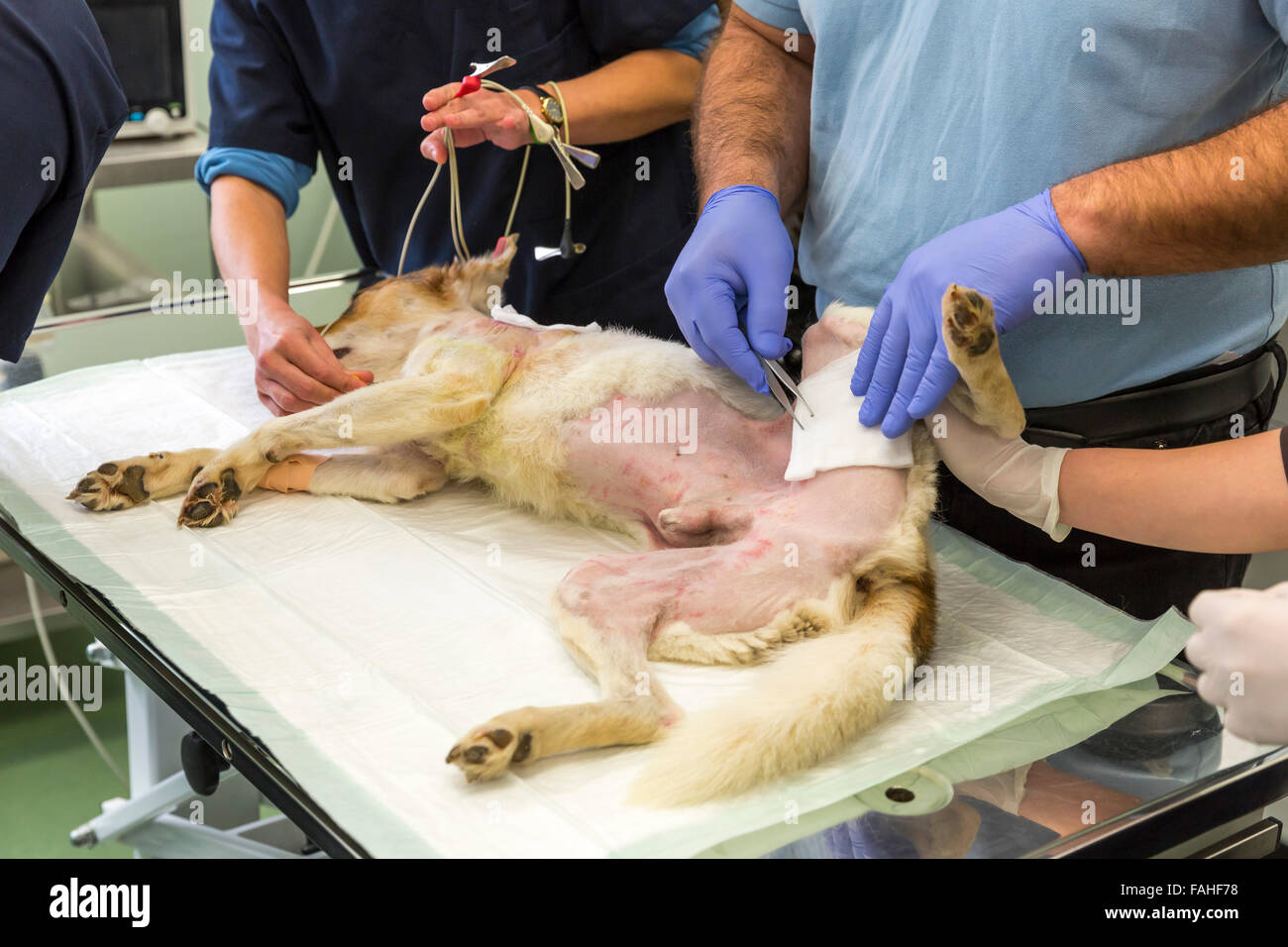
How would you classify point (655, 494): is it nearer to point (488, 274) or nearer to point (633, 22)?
point (488, 274)

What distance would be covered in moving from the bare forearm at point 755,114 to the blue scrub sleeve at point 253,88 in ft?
2.59

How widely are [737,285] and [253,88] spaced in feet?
3.56

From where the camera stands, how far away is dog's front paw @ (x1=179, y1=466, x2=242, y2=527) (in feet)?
5.72

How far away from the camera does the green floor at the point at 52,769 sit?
9.09 ft

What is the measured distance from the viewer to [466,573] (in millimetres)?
1638

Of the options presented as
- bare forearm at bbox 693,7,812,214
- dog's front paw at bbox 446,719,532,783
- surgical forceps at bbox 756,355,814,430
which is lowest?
dog's front paw at bbox 446,719,532,783

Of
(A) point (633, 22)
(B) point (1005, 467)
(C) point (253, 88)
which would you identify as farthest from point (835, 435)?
(C) point (253, 88)

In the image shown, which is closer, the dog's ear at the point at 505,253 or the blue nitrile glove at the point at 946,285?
the blue nitrile glove at the point at 946,285

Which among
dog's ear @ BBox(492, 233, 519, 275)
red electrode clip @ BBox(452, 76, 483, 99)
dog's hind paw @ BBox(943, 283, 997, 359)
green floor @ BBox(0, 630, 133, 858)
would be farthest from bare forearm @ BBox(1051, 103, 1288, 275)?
green floor @ BBox(0, 630, 133, 858)

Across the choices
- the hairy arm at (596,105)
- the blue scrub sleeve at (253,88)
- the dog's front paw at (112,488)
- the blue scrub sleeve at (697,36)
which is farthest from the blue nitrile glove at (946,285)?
the blue scrub sleeve at (253,88)

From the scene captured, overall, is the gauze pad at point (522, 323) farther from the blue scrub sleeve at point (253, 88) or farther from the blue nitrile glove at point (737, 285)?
the blue scrub sleeve at point (253, 88)

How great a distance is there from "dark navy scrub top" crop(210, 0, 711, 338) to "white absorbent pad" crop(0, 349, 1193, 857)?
632mm

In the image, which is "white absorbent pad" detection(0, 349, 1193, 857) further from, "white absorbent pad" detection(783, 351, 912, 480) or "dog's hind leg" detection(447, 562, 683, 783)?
"white absorbent pad" detection(783, 351, 912, 480)

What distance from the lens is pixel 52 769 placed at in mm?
3025
